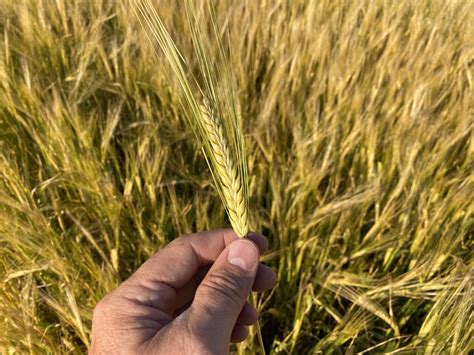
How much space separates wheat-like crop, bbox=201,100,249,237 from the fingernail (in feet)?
0.12

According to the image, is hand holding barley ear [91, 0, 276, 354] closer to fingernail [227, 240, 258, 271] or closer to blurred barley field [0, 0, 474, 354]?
fingernail [227, 240, 258, 271]

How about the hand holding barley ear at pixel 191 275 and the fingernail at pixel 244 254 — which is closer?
the hand holding barley ear at pixel 191 275

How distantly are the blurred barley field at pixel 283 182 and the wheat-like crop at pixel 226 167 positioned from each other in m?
0.26

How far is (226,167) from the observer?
73 cm

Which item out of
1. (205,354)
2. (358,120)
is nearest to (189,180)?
(358,120)

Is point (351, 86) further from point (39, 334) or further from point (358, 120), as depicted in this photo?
point (39, 334)

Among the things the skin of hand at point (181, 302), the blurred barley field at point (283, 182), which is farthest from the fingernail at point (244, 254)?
the blurred barley field at point (283, 182)

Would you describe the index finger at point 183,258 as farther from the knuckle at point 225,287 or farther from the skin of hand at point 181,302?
the knuckle at point 225,287

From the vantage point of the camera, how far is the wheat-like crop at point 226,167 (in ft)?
2.25

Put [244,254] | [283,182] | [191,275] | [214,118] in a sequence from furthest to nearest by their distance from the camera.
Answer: [283,182] < [191,275] < [244,254] < [214,118]

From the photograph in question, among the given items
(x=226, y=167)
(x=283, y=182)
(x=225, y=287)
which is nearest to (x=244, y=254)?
(x=225, y=287)

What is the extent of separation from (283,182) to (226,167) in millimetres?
543

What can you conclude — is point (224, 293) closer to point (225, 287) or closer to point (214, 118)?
point (225, 287)

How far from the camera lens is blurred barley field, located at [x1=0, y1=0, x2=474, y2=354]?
103cm
